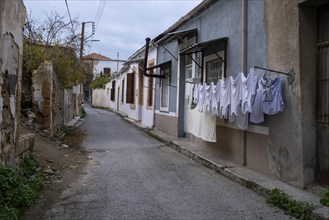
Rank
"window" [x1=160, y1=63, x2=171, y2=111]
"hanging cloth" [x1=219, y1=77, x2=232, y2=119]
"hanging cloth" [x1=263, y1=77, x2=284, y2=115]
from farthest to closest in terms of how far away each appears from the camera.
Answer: "window" [x1=160, y1=63, x2=171, y2=111], "hanging cloth" [x1=219, y1=77, x2=232, y2=119], "hanging cloth" [x1=263, y1=77, x2=284, y2=115]

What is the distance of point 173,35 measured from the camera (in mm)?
12000

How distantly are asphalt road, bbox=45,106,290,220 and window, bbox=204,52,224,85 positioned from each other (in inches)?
90.7

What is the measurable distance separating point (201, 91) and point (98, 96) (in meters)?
42.5

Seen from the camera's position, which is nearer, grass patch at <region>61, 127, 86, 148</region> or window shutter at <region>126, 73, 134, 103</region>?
grass patch at <region>61, 127, 86, 148</region>

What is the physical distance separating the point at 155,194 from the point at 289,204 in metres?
2.04

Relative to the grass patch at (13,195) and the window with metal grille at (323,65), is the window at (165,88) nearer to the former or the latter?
the window with metal grille at (323,65)

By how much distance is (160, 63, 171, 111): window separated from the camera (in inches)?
585

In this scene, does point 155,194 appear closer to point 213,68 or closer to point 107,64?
point 213,68

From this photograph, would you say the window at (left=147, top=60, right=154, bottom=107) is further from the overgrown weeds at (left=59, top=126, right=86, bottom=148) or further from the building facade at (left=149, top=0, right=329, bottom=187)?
the building facade at (left=149, top=0, right=329, bottom=187)

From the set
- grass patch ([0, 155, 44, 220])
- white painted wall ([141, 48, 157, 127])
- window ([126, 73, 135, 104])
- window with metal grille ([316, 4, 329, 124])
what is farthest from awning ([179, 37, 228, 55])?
window ([126, 73, 135, 104])

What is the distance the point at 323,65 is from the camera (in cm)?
602

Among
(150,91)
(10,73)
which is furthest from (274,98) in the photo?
(150,91)

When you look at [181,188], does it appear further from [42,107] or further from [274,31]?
[42,107]

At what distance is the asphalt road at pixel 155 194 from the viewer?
505 centimetres
